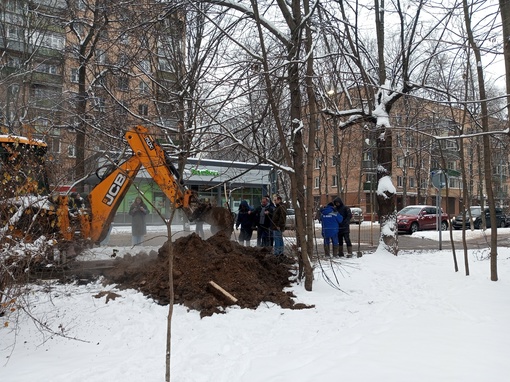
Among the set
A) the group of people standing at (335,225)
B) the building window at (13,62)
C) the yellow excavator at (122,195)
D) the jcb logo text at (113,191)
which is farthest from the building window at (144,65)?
the building window at (13,62)

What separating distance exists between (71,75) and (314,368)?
15.8 m

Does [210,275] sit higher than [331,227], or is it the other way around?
[331,227]

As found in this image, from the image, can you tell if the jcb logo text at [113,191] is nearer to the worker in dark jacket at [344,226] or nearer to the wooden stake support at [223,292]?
the wooden stake support at [223,292]

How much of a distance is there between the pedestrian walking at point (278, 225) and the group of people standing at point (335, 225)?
1721mm

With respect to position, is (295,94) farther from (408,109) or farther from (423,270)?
(408,109)

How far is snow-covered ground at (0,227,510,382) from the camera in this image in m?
3.88

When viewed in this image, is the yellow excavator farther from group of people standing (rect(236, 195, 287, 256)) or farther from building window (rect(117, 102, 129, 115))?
group of people standing (rect(236, 195, 287, 256))

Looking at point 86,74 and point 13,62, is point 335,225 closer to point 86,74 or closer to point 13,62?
point 86,74

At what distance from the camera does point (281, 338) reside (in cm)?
496

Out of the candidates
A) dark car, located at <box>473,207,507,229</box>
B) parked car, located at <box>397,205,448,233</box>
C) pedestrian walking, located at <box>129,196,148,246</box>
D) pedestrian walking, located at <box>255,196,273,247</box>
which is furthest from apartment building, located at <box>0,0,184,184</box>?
dark car, located at <box>473,207,507,229</box>

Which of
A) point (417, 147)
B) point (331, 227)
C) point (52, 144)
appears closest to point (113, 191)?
point (52, 144)

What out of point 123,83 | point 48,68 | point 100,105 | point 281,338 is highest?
point 48,68

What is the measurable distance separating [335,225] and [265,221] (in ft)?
6.26

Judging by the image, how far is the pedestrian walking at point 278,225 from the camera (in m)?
8.93
